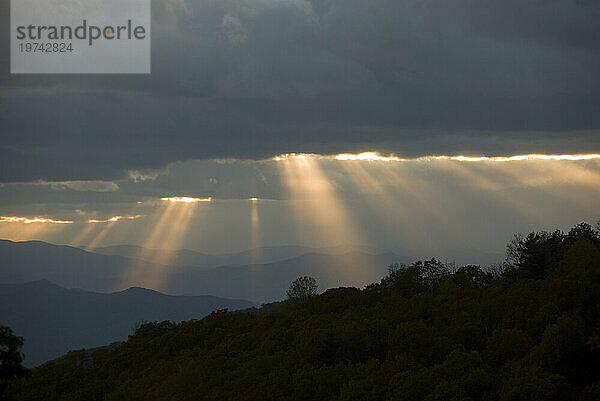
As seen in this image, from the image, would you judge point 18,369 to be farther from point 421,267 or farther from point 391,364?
point 421,267

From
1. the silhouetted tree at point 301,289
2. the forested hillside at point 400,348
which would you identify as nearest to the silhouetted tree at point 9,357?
the forested hillside at point 400,348

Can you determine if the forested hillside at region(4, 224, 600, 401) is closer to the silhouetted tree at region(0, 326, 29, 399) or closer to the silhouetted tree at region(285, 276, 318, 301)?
the silhouetted tree at region(0, 326, 29, 399)

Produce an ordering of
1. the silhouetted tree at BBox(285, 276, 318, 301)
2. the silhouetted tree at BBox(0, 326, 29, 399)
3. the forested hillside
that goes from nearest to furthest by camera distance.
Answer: the silhouetted tree at BBox(0, 326, 29, 399) → the forested hillside → the silhouetted tree at BBox(285, 276, 318, 301)

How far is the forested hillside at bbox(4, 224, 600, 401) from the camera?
161ft

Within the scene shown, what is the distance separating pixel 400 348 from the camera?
66.1m

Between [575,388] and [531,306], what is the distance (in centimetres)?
2529

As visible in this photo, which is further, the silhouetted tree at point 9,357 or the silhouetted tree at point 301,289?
the silhouetted tree at point 301,289

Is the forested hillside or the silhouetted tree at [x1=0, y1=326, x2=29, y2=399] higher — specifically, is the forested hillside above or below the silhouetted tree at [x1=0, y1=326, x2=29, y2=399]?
below

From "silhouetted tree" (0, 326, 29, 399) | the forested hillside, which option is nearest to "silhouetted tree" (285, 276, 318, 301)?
the forested hillside

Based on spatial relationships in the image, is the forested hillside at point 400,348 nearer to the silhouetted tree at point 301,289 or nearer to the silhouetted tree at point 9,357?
the silhouetted tree at point 9,357

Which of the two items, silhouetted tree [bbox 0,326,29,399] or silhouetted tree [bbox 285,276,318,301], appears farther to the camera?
silhouetted tree [bbox 285,276,318,301]

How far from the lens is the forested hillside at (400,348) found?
4897 centimetres

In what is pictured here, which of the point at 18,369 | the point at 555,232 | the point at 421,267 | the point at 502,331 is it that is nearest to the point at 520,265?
the point at 555,232

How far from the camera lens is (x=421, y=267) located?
11988cm
